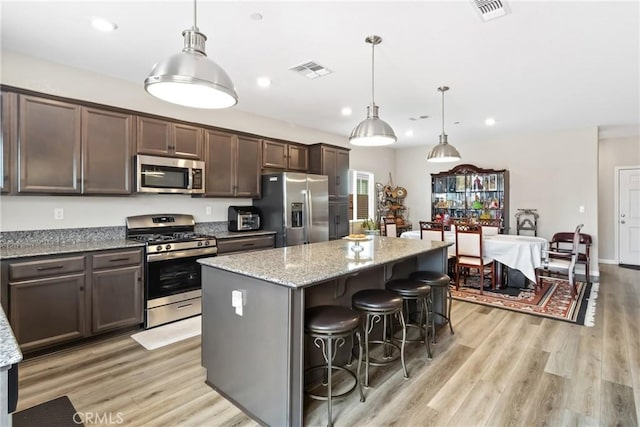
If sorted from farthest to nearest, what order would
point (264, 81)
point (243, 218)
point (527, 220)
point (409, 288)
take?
point (527, 220) → point (243, 218) → point (264, 81) → point (409, 288)

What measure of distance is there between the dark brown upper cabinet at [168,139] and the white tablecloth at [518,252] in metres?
4.16

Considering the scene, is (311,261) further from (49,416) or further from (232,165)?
(232,165)

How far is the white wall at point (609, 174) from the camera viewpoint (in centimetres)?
660

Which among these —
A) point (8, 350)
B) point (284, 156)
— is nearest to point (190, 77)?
point (8, 350)

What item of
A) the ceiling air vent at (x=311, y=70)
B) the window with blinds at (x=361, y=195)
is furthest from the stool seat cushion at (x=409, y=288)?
the window with blinds at (x=361, y=195)

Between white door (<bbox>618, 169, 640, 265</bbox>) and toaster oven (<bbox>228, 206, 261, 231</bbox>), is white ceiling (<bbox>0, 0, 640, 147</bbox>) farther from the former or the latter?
white door (<bbox>618, 169, 640, 265</bbox>)

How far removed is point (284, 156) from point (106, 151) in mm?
2464

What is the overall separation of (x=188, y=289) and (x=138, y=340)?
723mm

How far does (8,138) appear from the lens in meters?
2.82

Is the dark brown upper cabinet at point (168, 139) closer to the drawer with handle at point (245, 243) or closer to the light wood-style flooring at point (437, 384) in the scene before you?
the drawer with handle at point (245, 243)

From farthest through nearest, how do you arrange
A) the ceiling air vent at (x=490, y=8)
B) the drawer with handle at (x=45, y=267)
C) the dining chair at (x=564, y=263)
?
the dining chair at (x=564, y=263) < the drawer with handle at (x=45, y=267) < the ceiling air vent at (x=490, y=8)

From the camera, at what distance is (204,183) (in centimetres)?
421

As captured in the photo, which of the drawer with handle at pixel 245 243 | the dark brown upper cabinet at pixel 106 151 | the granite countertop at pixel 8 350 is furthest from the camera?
the drawer with handle at pixel 245 243

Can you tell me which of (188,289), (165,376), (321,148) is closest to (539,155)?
(321,148)
